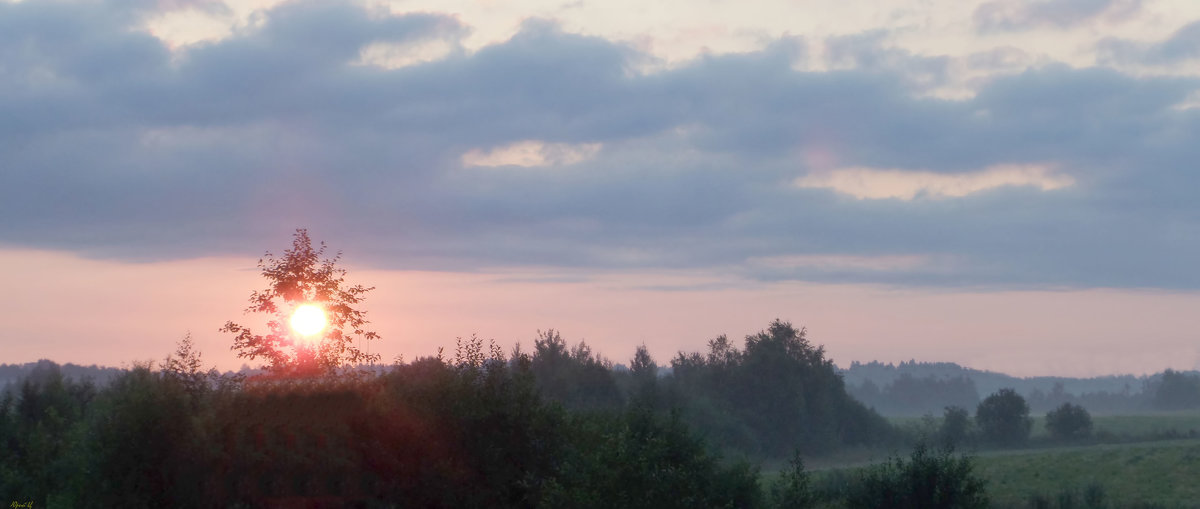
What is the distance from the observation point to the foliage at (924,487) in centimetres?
3612

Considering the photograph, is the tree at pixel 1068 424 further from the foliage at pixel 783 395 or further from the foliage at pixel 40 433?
the foliage at pixel 40 433

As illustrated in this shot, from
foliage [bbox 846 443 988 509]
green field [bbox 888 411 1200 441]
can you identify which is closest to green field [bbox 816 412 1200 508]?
green field [bbox 888 411 1200 441]

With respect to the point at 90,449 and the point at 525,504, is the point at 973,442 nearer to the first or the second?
the point at 525,504

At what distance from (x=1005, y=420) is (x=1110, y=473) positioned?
145ft

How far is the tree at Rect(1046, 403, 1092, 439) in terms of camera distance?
112125 mm

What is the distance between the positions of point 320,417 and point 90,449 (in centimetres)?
609

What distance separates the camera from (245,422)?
97.6 feet

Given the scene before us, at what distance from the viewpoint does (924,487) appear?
36906 mm

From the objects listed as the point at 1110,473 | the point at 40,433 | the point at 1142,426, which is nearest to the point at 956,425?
the point at 1142,426

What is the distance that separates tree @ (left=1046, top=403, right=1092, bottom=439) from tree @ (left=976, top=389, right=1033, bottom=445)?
91.7 inches

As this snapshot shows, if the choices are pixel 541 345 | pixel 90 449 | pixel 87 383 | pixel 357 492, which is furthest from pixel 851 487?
pixel 541 345

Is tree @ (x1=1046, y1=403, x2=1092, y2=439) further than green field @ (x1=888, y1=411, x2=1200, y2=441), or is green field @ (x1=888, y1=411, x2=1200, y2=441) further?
tree @ (x1=1046, y1=403, x2=1092, y2=439)

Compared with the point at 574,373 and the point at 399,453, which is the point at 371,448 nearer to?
the point at 399,453

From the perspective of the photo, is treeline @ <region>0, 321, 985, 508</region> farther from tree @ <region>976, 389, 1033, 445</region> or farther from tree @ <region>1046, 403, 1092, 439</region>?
tree @ <region>1046, 403, 1092, 439</region>
